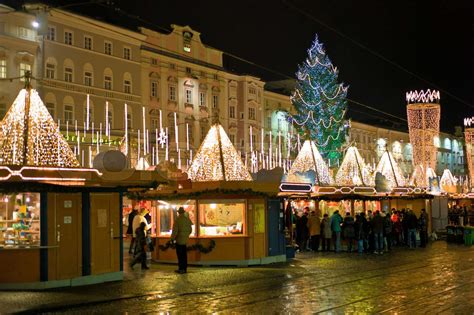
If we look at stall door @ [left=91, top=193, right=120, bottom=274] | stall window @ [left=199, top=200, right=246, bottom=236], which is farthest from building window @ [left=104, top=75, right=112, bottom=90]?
stall door @ [left=91, top=193, right=120, bottom=274]

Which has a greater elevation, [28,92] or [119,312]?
[28,92]

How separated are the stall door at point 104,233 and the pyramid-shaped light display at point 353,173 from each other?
20.8 m

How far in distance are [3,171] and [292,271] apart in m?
9.10

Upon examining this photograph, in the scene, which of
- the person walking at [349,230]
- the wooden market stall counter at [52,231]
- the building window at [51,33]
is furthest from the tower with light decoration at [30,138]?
the building window at [51,33]

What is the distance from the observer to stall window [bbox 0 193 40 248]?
17062 mm

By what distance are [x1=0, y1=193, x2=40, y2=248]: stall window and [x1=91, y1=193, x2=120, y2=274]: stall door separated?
153 centimetres

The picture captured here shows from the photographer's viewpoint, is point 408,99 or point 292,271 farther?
point 408,99

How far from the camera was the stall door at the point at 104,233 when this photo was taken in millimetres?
18141

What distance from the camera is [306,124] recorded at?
208 ft

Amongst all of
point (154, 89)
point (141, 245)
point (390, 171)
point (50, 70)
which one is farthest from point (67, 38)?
point (141, 245)

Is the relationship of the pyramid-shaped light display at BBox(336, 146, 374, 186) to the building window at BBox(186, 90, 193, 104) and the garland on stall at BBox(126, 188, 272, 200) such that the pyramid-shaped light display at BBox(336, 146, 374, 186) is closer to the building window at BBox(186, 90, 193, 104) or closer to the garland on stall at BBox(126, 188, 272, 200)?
the garland on stall at BBox(126, 188, 272, 200)

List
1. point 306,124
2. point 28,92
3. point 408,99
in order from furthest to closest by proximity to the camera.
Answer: point 306,124 → point 408,99 → point 28,92

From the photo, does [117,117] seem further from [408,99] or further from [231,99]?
[408,99]

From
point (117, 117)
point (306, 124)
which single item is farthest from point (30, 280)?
point (306, 124)
